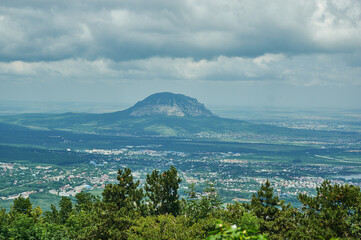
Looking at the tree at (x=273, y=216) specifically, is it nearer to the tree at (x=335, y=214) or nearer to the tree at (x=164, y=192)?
the tree at (x=335, y=214)

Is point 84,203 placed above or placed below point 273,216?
below

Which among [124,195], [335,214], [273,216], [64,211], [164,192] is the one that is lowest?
[64,211]

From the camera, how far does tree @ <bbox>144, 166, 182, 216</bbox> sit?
4097 cm

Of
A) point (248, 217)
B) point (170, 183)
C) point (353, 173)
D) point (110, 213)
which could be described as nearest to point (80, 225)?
point (110, 213)

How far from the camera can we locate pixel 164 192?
41.1 m

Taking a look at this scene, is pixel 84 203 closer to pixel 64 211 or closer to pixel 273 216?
pixel 64 211

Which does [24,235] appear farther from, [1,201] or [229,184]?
[229,184]

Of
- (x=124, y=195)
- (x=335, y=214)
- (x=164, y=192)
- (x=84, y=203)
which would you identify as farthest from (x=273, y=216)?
(x=84, y=203)

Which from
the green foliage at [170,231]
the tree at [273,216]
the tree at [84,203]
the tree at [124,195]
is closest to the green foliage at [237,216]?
the tree at [273,216]

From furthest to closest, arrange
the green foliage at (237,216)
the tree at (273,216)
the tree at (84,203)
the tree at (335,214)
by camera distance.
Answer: the tree at (84,203) < the tree at (273,216) < the green foliage at (237,216) < the tree at (335,214)

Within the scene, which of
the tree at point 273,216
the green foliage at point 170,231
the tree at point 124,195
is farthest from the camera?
the tree at point 124,195

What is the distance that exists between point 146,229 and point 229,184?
5402 inches

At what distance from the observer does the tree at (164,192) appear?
4097cm

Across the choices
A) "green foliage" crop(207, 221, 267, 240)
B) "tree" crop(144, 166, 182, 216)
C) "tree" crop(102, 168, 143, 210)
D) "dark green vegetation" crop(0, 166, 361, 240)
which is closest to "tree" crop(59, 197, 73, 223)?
"dark green vegetation" crop(0, 166, 361, 240)
